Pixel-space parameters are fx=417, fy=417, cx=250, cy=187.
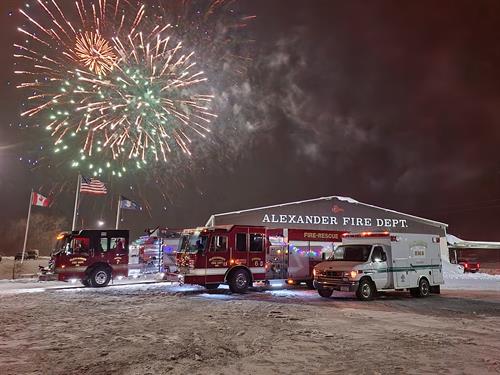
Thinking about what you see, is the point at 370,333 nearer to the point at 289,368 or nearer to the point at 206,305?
the point at 289,368

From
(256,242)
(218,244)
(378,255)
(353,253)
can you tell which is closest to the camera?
(378,255)

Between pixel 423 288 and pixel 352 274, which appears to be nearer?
pixel 352 274

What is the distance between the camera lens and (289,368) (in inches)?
257

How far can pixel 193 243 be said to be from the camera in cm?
1864

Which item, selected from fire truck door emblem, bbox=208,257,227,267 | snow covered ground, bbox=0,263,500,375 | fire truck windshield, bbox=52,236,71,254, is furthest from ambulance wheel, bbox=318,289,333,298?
fire truck windshield, bbox=52,236,71,254

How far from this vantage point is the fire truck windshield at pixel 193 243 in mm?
18188

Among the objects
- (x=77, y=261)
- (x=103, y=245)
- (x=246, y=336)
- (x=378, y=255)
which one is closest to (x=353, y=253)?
(x=378, y=255)

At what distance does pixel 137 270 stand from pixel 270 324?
13.9m

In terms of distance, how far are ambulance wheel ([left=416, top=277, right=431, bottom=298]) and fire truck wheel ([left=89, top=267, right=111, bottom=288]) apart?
1450cm

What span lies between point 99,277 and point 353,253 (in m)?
12.4

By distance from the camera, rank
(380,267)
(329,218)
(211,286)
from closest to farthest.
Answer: (380,267) → (211,286) → (329,218)

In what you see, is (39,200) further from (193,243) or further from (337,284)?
(337,284)

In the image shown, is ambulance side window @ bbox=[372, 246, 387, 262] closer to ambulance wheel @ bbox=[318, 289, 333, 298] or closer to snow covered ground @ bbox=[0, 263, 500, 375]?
snow covered ground @ bbox=[0, 263, 500, 375]

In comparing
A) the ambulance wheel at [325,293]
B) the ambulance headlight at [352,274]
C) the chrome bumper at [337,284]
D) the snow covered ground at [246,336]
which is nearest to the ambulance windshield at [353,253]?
the ambulance headlight at [352,274]
